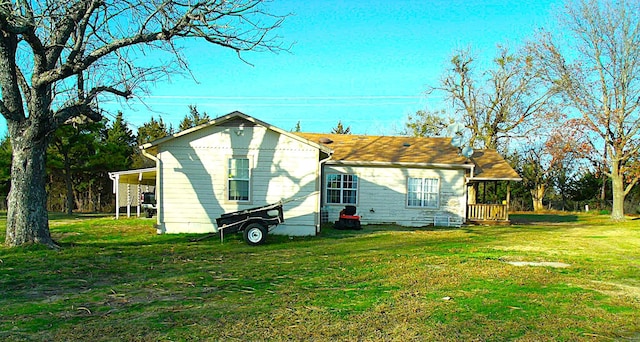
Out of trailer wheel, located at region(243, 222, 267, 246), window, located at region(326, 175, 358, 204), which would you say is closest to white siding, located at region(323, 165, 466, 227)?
window, located at region(326, 175, 358, 204)

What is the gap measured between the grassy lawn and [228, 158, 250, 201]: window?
9.30ft

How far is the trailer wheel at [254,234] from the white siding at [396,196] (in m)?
7.25

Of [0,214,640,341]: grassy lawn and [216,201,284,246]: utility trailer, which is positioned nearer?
[0,214,640,341]: grassy lawn

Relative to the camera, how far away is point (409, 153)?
20672mm

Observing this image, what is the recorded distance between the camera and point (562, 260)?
33.2ft

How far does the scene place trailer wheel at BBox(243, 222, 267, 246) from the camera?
1212cm

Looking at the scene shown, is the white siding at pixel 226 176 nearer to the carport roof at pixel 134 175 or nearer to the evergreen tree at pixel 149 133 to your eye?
the carport roof at pixel 134 175

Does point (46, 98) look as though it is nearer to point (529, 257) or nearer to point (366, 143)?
point (529, 257)

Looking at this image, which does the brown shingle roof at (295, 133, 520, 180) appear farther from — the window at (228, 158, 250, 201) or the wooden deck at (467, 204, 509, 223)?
the window at (228, 158, 250, 201)

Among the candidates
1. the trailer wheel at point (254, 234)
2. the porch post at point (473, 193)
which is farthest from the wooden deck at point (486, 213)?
the trailer wheel at point (254, 234)

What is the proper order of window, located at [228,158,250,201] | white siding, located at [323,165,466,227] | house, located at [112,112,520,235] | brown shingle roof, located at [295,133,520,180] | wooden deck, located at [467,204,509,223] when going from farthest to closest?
1. wooden deck, located at [467,204,509,223]
2. brown shingle roof, located at [295,133,520,180]
3. white siding, located at [323,165,466,227]
4. window, located at [228,158,250,201]
5. house, located at [112,112,520,235]

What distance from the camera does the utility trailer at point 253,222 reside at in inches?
479

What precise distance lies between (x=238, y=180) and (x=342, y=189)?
5.94m

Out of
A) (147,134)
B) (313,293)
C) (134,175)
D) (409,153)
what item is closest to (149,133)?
(147,134)
